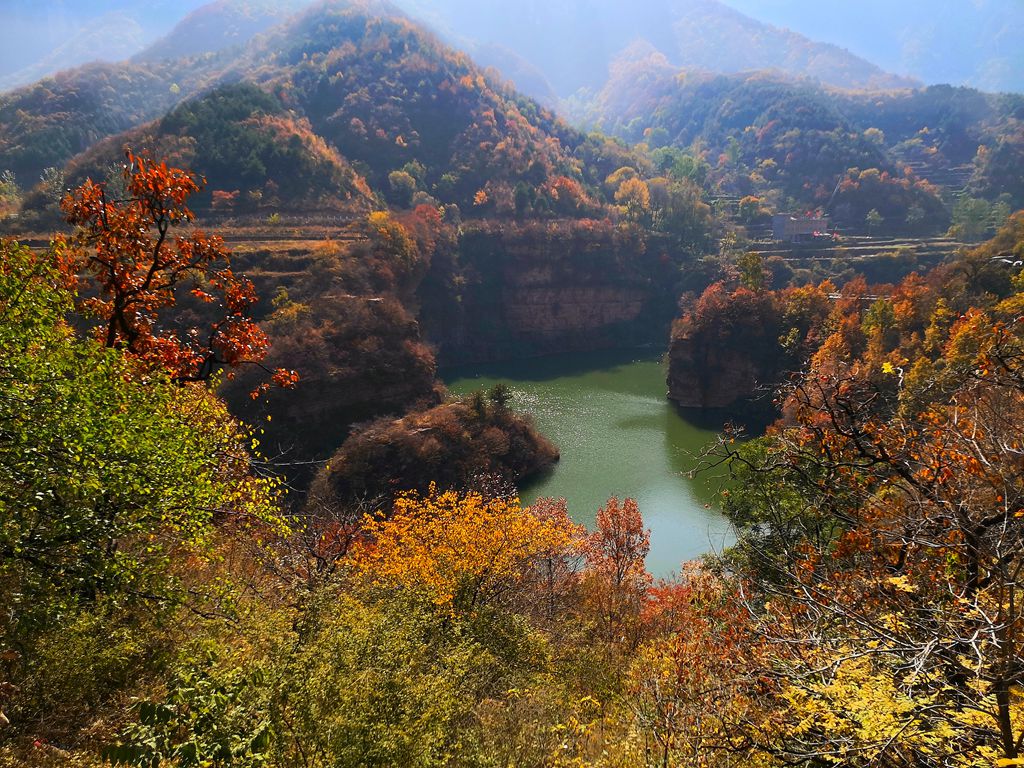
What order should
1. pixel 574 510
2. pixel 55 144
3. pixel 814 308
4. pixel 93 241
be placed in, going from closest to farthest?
pixel 93 241, pixel 574 510, pixel 814 308, pixel 55 144

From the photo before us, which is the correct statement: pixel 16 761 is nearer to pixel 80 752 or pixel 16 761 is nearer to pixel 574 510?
pixel 80 752

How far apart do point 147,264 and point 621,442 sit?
31491 mm

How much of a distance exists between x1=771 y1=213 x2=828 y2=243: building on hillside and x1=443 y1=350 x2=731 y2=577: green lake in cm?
2946

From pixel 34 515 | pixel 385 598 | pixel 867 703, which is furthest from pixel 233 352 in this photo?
pixel 867 703

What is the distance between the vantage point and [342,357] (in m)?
33.4

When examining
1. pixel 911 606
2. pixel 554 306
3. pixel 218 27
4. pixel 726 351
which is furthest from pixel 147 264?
pixel 218 27

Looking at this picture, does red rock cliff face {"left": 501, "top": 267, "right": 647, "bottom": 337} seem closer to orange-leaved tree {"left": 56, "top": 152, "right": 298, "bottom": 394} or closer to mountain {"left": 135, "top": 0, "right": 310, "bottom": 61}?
orange-leaved tree {"left": 56, "top": 152, "right": 298, "bottom": 394}

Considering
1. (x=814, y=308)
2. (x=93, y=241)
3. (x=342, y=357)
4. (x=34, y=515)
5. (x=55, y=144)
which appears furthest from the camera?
(x=55, y=144)

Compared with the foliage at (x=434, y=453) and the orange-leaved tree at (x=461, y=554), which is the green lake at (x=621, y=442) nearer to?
the foliage at (x=434, y=453)

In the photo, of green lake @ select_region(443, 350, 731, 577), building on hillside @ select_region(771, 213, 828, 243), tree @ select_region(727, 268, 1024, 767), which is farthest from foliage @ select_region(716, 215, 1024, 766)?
building on hillside @ select_region(771, 213, 828, 243)

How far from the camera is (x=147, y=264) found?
303 inches

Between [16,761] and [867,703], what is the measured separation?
21.8 ft

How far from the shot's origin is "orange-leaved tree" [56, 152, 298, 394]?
23.1 feet

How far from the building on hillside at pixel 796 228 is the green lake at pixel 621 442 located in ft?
Result: 96.7
